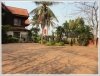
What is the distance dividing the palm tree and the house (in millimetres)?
159

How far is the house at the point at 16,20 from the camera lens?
463 cm

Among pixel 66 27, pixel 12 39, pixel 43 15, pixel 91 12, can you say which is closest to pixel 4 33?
pixel 12 39

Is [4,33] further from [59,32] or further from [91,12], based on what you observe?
[91,12]

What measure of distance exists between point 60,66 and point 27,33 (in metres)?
0.83

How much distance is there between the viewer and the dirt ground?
4574 mm

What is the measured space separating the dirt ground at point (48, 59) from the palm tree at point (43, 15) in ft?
1.30

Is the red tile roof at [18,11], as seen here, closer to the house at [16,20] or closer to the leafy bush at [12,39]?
the house at [16,20]

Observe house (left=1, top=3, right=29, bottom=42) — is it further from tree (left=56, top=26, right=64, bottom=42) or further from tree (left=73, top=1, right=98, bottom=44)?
tree (left=73, top=1, right=98, bottom=44)

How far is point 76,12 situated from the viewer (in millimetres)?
4656

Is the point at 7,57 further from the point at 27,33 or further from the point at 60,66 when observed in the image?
the point at 60,66

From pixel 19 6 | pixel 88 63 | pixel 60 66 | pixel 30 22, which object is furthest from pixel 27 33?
pixel 88 63

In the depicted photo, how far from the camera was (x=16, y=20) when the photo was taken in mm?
4730

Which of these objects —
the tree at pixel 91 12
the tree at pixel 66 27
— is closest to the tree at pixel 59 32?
the tree at pixel 66 27

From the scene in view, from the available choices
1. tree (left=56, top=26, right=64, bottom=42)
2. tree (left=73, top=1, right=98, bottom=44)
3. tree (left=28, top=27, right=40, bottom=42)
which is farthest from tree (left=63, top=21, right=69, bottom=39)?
tree (left=28, top=27, right=40, bottom=42)
